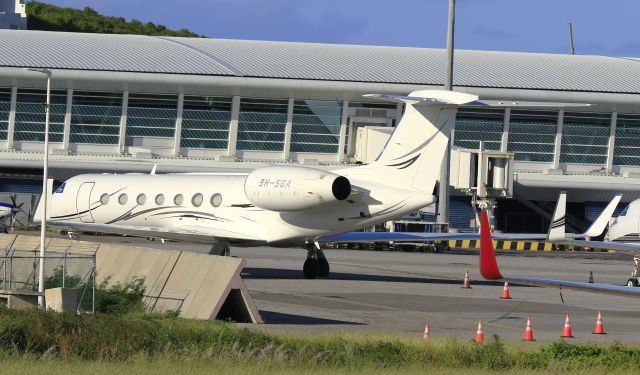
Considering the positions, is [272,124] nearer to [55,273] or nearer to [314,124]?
[314,124]

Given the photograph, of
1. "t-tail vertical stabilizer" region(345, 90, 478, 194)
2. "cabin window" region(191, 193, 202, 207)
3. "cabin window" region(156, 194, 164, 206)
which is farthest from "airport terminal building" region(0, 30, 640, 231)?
"t-tail vertical stabilizer" region(345, 90, 478, 194)

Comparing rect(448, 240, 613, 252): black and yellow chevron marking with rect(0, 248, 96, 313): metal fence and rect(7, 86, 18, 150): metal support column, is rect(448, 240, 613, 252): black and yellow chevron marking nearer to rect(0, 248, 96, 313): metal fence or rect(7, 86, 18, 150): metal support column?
rect(7, 86, 18, 150): metal support column

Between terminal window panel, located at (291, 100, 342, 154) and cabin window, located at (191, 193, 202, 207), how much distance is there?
34653 mm

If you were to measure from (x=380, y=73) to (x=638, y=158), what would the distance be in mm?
16779

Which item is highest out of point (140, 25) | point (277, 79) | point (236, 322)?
point (140, 25)

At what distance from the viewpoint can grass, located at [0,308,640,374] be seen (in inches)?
715

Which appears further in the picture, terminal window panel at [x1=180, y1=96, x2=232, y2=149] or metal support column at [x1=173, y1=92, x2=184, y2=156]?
terminal window panel at [x1=180, y1=96, x2=232, y2=149]

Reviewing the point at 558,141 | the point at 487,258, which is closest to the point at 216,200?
the point at 487,258

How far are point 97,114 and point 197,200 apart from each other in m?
34.3

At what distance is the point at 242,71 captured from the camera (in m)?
71.2

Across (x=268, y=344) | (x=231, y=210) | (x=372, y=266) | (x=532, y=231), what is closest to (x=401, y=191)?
(x=231, y=210)

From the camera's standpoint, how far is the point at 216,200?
126ft

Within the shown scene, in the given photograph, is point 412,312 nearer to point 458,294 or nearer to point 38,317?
point 458,294

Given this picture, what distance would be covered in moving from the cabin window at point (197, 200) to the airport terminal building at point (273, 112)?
30.5 meters
